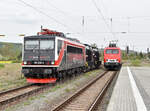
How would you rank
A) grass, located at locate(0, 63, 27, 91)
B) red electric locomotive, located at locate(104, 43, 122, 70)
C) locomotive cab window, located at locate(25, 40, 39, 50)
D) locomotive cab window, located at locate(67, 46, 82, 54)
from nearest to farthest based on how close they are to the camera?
grass, located at locate(0, 63, 27, 91), locomotive cab window, located at locate(25, 40, 39, 50), locomotive cab window, located at locate(67, 46, 82, 54), red electric locomotive, located at locate(104, 43, 122, 70)

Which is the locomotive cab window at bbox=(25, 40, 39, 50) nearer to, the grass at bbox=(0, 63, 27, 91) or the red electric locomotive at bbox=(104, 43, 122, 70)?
the grass at bbox=(0, 63, 27, 91)

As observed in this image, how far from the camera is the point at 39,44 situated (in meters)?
13.0

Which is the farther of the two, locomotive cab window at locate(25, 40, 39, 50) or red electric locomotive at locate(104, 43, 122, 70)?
red electric locomotive at locate(104, 43, 122, 70)

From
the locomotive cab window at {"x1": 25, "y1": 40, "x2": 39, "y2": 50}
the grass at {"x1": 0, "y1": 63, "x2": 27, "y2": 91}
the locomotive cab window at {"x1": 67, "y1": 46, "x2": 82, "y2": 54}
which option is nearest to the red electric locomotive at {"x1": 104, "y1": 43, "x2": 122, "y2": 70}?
the locomotive cab window at {"x1": 67, "y1": 46, "x2": 82, "y2": 54}

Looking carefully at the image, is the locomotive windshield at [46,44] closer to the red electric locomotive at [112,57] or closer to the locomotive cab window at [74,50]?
the locomotive cab window at [74,50]

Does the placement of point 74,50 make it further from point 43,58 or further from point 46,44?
point 43,58

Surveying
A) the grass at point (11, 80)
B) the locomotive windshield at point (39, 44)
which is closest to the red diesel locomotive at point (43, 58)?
the locomotive windshield at point (39, 44)

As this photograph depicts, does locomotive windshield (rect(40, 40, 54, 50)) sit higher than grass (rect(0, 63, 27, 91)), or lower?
higher

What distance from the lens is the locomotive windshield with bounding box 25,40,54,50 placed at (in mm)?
12809

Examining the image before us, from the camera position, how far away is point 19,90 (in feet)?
35.7

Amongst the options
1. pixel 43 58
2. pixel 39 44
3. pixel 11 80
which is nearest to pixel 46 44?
pixel 39 44

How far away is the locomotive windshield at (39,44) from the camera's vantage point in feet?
42.0

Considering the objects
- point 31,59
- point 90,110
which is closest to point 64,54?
point 31,59

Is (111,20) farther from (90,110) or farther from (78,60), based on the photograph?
(90,110)
